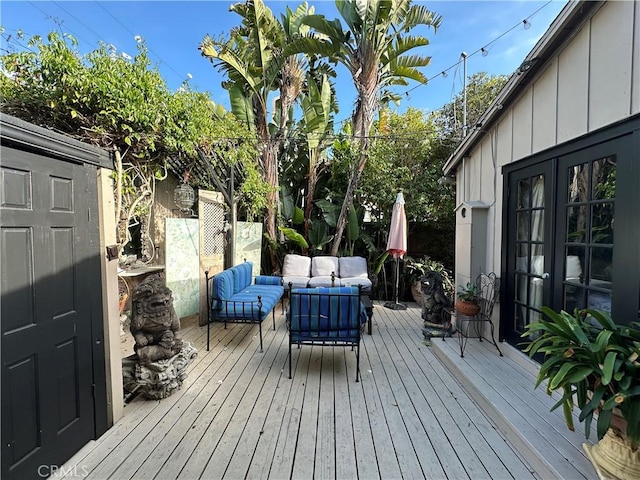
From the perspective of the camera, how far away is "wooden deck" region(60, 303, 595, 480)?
189 cm

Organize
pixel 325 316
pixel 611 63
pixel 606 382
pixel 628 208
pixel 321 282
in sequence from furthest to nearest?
pixel 321 282 → pixel 325 316 → pixel 611 63 → pixel 628 208 → pixel 606 382

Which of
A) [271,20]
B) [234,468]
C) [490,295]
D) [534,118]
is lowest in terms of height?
[234,468]

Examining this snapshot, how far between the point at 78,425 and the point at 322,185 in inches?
271

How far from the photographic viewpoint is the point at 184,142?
4.12 metres

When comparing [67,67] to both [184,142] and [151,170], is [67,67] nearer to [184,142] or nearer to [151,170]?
[184,142]

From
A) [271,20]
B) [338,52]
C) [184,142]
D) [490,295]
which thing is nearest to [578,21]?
Answer: [490,295]

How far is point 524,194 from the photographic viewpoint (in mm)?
3355

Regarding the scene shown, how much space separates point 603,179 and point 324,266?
16.0ft

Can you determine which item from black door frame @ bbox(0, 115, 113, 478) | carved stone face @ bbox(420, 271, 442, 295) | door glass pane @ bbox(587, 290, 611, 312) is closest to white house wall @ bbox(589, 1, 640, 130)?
door glass pane @ bbox(587, 290, 611, 312)

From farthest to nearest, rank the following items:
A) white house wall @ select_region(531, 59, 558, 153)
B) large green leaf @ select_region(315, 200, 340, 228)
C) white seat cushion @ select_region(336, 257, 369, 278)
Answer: large green leaf @ select_region(315, 200, 340, 228)
white seat cushion @ select_region(336, 257, 369, 278)
white house wall @ select_region(531, 59, 558, 153)

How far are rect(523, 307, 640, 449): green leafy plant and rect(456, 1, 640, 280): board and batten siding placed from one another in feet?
5.22

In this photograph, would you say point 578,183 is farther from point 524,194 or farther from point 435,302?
point 435,302


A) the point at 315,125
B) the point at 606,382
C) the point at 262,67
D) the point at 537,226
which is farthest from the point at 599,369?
Answer: the point at 262,67

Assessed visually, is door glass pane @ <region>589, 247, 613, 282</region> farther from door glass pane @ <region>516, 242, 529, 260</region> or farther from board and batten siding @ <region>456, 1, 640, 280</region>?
board and batten siding @ <region>456, 1, 640, 280</region>
